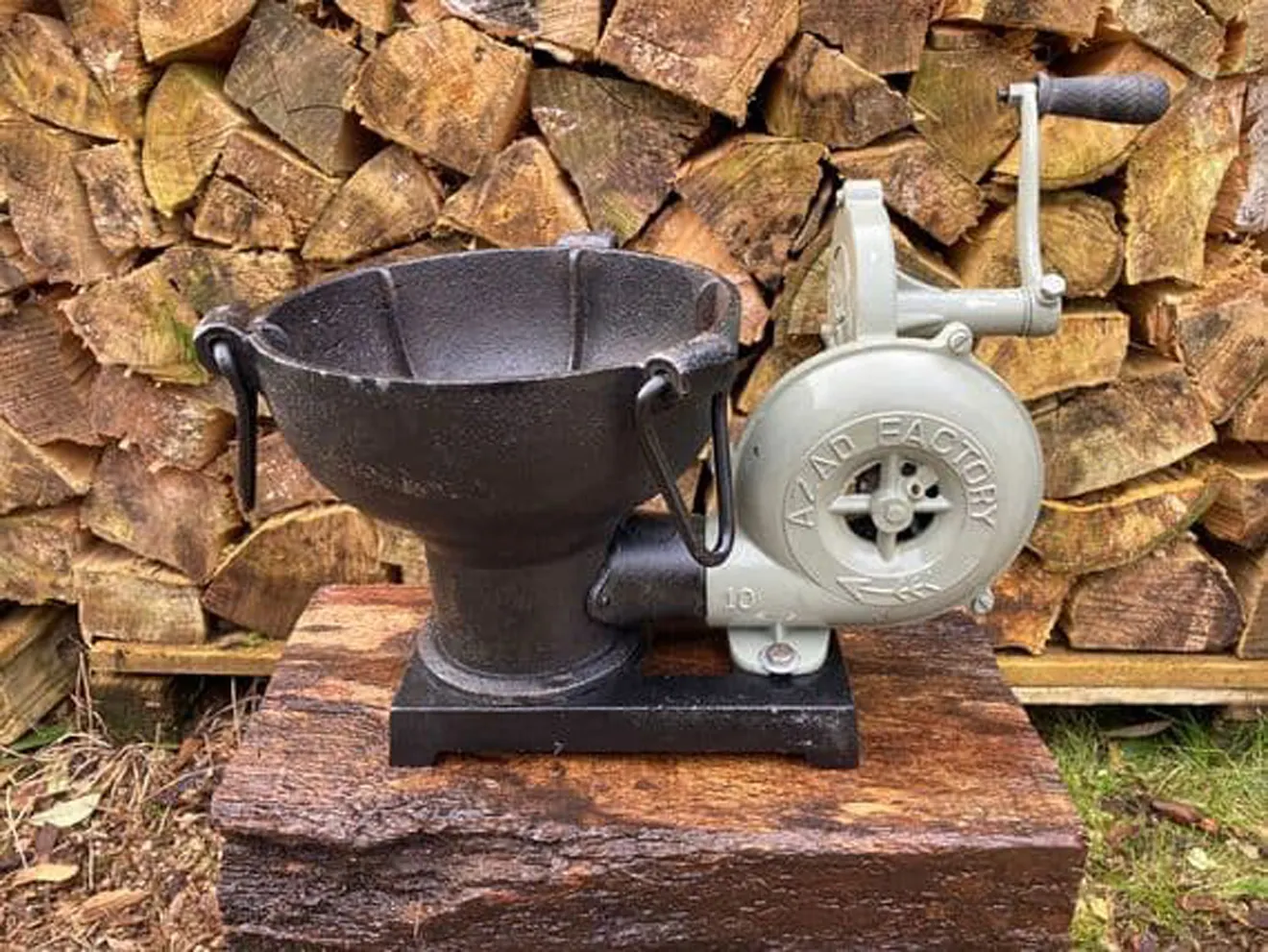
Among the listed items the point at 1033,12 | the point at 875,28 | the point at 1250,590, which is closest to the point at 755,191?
the point at 875,28

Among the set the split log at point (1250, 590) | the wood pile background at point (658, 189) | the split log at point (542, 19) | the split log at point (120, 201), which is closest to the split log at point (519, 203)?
the wood pile background at point (658, 189)

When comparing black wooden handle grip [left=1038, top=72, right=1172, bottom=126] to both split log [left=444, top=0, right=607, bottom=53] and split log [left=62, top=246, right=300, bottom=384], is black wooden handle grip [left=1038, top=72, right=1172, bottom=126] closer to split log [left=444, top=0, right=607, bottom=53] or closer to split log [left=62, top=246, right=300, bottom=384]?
split log [left=444, top=0, right=607, bottom=53]

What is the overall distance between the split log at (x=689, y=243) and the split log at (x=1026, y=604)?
1.90 feet

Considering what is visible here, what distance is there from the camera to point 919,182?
1.48 m

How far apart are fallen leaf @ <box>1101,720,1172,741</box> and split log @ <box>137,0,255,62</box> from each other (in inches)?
63.4

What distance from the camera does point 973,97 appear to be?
1451mm

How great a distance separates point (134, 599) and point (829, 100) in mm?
1219

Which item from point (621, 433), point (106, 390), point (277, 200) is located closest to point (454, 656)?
point (621, 433)

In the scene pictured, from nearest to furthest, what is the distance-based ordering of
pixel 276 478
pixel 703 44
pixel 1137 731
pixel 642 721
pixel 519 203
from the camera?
pixel 642 721 → pixel 703 44 → pixel 519 203 → pixel 276 478 → pixel 1137 731

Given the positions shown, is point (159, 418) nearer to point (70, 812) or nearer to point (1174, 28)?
point (70, 812)

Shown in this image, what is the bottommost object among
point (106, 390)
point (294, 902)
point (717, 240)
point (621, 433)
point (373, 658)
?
point (294, 902)

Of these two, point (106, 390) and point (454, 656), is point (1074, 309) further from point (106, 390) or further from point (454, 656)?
point (106, 390)

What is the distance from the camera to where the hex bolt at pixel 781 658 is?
1.16m

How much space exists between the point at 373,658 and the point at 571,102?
0.69 m
